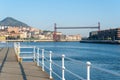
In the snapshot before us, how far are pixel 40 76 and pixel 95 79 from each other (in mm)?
11342

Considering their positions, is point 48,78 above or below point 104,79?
above

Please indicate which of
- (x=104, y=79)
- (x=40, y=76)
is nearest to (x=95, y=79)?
(x=104, y=79)

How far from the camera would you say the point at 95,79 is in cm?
2594

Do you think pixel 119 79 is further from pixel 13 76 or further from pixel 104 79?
pixel 13 76

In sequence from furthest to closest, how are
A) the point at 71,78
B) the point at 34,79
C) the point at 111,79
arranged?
the point at 111,79, the point at 71,78, the point at 34,79

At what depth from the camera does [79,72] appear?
27984 mm

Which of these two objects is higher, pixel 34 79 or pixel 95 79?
pixel 34 79

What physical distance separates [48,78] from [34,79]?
65cm

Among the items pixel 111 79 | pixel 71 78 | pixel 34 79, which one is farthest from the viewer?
pixel 111 79

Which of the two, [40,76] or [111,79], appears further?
[111,79]

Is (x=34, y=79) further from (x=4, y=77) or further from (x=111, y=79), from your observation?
(x=111, y=79)

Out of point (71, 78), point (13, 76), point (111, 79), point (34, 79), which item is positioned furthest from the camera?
point (111, 79)

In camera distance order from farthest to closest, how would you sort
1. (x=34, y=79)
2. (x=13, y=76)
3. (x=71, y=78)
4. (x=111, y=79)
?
(x=111, y=79) < (x=71, y=78) < (x=13, y=76) < (x=34, y=79)

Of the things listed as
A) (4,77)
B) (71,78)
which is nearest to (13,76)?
(4,77)
